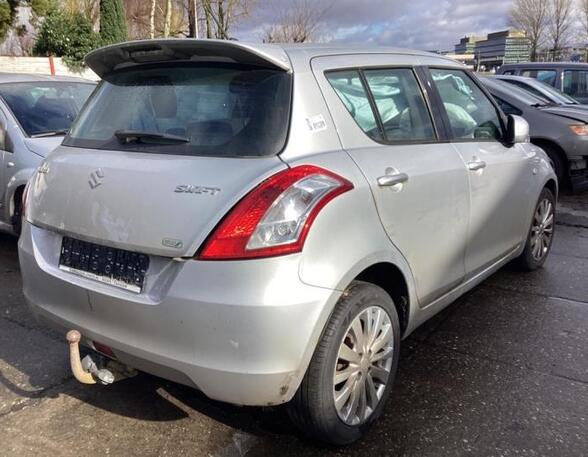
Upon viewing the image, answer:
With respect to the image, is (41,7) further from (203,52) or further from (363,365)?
(363,365)

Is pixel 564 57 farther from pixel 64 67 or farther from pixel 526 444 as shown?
pixel 526 444

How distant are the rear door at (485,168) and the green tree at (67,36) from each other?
833 inches

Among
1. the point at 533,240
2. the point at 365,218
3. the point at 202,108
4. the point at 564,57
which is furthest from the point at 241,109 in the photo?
the point at 564,57

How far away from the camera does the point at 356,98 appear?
268 centimetres

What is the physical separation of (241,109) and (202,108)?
199 millimetres

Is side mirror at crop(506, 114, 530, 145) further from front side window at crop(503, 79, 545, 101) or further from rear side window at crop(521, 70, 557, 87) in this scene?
rear side window at crop(521, 70, 557, 87)

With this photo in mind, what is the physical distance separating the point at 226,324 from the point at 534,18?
42.8 m

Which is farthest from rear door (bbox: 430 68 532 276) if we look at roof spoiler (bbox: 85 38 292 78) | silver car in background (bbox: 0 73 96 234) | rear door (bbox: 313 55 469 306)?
silver car in background (bbox: 0 73 96 234)

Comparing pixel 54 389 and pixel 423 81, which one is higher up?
pixel 423 81

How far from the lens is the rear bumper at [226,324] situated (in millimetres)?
2014

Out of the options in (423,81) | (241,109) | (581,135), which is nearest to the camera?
(241,109)

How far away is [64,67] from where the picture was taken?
841 inches

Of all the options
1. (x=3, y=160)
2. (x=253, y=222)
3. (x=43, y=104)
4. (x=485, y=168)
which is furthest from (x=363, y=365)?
(x=43, y=104)

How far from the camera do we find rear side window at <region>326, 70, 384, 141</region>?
2586 mm
